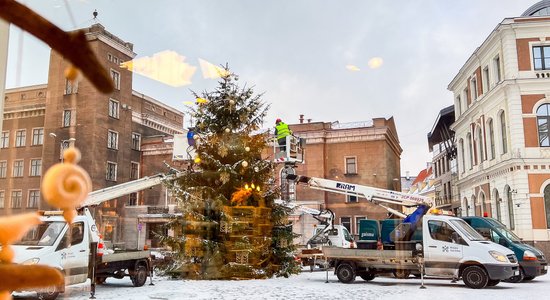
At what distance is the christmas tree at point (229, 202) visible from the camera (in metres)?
14.9

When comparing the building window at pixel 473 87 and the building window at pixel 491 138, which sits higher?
the building window at pixel 473 87

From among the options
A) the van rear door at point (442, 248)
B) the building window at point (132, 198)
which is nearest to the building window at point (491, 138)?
the van rear door at point (442, 248)

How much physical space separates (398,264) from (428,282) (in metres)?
1.72

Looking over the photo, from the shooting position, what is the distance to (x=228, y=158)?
1589 cm

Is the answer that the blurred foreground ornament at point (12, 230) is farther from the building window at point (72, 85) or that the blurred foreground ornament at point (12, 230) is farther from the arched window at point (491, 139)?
the arched window at point (491, 139)

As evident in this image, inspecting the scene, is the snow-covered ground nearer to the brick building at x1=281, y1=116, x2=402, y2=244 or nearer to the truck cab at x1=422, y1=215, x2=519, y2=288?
the truck cab at x1=422, y1=215, x2=519, y2=288

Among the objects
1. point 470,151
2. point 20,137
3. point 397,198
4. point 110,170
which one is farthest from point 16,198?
point 470,151

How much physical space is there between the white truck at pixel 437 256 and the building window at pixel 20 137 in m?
13.7

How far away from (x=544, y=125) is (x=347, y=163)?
1489 centimetres

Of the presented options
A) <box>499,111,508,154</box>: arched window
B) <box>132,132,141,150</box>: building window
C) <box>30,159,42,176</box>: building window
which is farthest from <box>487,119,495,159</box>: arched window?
<box>30,159,42,176</box>: building window

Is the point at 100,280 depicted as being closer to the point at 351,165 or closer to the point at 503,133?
the point at 503,133

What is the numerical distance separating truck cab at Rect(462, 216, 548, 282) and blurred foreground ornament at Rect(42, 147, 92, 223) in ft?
55.2

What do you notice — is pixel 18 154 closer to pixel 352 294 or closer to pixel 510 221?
pixel 352 294

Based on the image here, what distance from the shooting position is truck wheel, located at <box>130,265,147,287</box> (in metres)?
13.3
